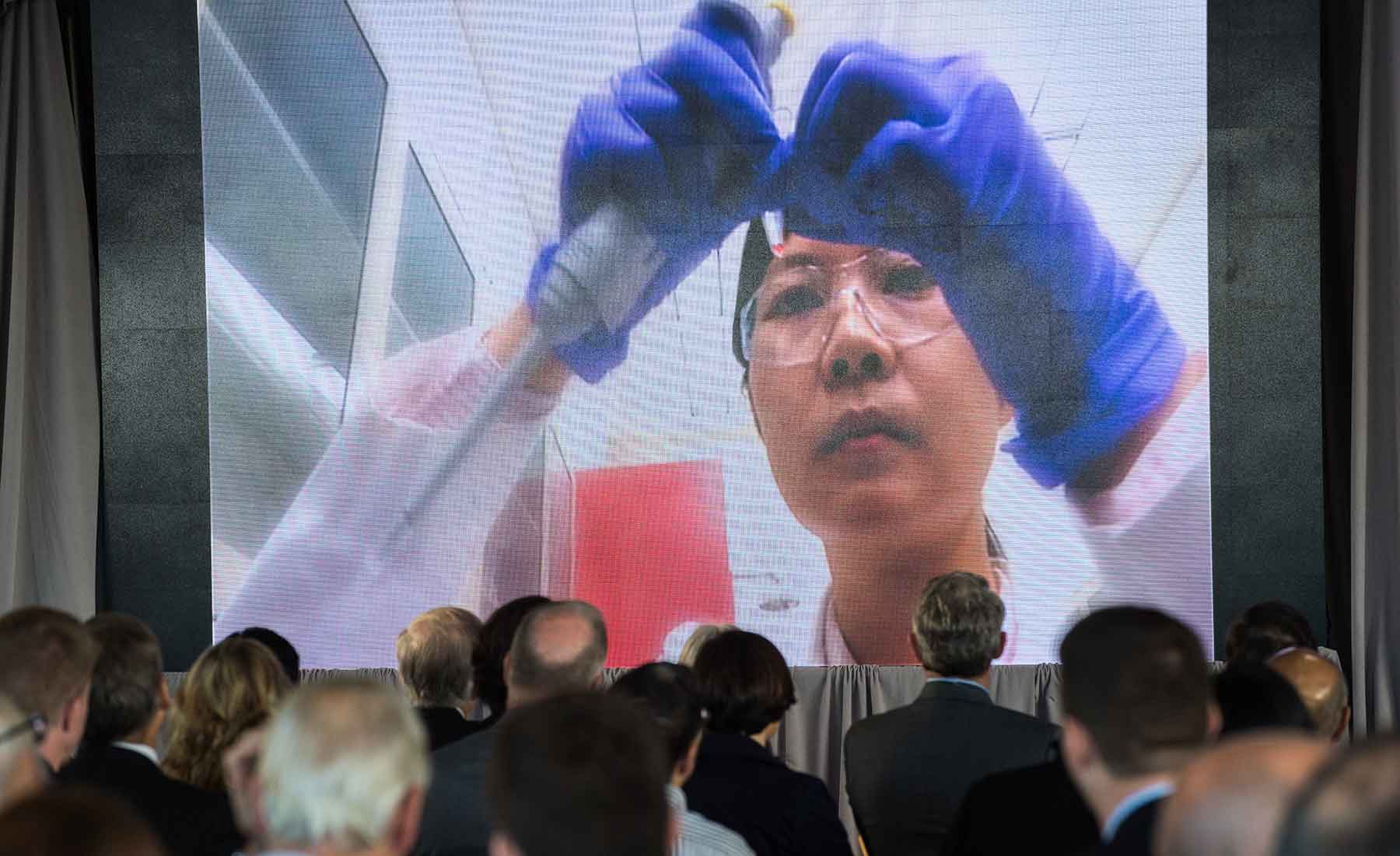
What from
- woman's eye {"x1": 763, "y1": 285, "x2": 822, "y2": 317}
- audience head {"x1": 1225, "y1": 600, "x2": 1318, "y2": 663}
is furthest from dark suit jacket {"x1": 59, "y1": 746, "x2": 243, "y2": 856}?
woman's eye {"x1": 763, "y1": 285, "x2": 822, "y2": 317}

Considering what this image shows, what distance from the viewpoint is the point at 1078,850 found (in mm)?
2188

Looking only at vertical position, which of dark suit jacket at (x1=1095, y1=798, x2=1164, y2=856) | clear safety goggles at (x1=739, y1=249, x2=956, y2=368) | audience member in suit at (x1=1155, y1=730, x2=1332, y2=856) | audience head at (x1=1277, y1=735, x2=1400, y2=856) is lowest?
dark suit jacket at (x1=1095, y1=798, x2=1164, y2=856)

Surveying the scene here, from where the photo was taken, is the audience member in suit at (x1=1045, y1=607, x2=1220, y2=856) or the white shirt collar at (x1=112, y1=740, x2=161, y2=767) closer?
the audience member in suit at (x1=1045, y1=607, x2=1220, y2=856)

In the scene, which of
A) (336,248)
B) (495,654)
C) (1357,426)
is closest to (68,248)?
(336,248)

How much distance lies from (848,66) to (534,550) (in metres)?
2.31

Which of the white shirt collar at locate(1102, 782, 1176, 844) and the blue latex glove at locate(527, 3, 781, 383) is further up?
the blue latex glove at locate(527, 3, 781, 383)

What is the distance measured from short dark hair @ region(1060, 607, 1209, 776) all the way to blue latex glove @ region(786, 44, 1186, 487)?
4.09 metres

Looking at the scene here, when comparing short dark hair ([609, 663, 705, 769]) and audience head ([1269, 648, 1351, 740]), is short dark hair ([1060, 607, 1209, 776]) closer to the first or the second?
short dark hair ([609, 663, 705, 769])

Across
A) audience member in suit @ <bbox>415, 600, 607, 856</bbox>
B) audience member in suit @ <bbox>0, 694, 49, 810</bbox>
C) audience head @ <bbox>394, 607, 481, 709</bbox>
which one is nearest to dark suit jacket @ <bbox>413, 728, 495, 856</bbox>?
audience member in suit @ <bbox>415, 600, 607, 856</bbox>

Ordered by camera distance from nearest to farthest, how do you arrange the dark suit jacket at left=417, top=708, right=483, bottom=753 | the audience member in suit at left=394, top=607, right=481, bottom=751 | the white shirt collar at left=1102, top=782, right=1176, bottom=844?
1. the white shirt collar at left=1102, top=782, right=1176, bottom=844
2. the dark suit jacket at left=417, top=708, right=483, bottom=753
3. the audience member in suit at left=394, top=607, right=481, bottom=751

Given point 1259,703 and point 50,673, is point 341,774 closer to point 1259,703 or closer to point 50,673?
point 50,673

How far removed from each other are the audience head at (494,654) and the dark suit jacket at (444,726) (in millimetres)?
83

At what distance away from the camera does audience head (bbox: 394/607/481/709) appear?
3.16m

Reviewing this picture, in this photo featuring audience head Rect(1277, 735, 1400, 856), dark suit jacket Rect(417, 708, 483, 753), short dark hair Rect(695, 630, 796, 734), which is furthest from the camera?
dark suit jacket Rect(417, 708, 483, 753)
